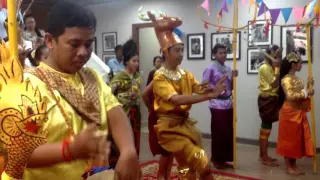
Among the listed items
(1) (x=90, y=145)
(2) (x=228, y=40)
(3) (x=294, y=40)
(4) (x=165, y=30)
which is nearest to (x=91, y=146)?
(1) (x=90, y=145)

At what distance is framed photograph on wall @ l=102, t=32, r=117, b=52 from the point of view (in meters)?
8.23

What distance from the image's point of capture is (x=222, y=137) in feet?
16.6

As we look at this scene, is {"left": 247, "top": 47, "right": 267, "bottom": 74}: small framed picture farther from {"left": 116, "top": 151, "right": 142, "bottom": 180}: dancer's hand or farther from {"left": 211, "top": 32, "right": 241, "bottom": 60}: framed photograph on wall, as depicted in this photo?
{"left": 116, "top": 151, "right": 142, "bottom": 180}: dancer's hand

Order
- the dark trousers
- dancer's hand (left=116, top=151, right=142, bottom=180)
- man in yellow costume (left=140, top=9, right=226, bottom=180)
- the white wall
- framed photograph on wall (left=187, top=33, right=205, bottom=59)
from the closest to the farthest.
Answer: dancer's hand (left=116, top=151, right=142, bottom=180)
man in yellow costume (left=140, top=9, right=226, bottom=180)
the dark trousers
the white wall
framed photograph on wall (left=187, top=33, right=205, bottom=59)

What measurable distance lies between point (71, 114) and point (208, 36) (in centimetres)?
563

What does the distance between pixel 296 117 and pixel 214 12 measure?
8.73 feet

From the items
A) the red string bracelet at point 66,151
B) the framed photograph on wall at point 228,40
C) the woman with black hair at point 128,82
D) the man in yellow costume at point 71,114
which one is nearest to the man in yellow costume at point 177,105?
the woman with black hair at point 128,82

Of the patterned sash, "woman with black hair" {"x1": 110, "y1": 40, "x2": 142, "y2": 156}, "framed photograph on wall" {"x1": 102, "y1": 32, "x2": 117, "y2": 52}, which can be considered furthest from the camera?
"framed photograph on wall" {"x1": 102, "y1": 32, "x2": 117, "y2": 52}

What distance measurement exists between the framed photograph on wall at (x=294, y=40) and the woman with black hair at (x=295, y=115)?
31.5 inches

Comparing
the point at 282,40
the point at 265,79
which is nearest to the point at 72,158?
the point at 265,79

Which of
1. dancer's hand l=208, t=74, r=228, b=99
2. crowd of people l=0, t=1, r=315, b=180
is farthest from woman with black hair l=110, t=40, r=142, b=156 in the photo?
dancer's hand l=208, t=74, r=228, b=99

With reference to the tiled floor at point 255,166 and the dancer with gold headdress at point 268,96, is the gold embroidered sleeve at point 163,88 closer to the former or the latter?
the tiled floor at point 255,166

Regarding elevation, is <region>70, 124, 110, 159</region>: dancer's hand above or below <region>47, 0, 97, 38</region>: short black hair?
below

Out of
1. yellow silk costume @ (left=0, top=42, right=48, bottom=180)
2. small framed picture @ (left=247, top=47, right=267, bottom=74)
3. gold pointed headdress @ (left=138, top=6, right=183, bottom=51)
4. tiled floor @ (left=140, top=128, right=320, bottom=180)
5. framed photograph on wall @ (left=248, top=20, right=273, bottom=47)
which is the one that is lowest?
tiled floor @ (left=140, top=128, right=320, bottom=180)
